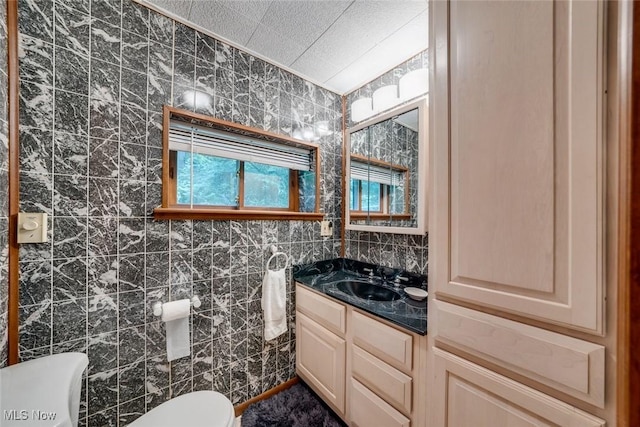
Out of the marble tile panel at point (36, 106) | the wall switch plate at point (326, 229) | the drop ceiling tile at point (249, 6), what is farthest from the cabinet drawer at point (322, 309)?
the drop ceiling tile at point (249, 6)

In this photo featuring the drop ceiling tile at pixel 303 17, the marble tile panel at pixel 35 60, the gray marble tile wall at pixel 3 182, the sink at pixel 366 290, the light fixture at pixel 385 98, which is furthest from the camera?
the light fixture at pixel 385 98

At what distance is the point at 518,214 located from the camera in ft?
2.13

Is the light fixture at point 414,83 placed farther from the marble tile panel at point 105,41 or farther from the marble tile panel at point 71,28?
the marble tile panel at point 71,28

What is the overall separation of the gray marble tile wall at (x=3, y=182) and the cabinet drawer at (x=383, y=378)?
4.92 feet

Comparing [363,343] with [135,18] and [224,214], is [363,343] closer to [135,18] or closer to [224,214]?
[224,214]

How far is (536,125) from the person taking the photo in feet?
2.03

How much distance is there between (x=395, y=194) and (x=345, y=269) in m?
0.80

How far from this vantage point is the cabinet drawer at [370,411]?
1059 mm

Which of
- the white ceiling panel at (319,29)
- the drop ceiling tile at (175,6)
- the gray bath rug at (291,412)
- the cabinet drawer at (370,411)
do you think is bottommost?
the gray bath rug at (291,412)

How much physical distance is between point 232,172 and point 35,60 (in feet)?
3.17

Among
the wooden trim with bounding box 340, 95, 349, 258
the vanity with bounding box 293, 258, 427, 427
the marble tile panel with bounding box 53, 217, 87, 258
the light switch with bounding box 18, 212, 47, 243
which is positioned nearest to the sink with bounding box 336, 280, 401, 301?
the vanity with bounding box 293, 258, 427, 427

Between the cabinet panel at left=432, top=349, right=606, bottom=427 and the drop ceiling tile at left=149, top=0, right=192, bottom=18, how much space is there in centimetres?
203

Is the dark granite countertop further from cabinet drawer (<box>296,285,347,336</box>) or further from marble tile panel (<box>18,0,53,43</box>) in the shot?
marble tile panel (<box>18,0,53,43</box>)

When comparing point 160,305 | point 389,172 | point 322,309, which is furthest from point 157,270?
point 389,172
